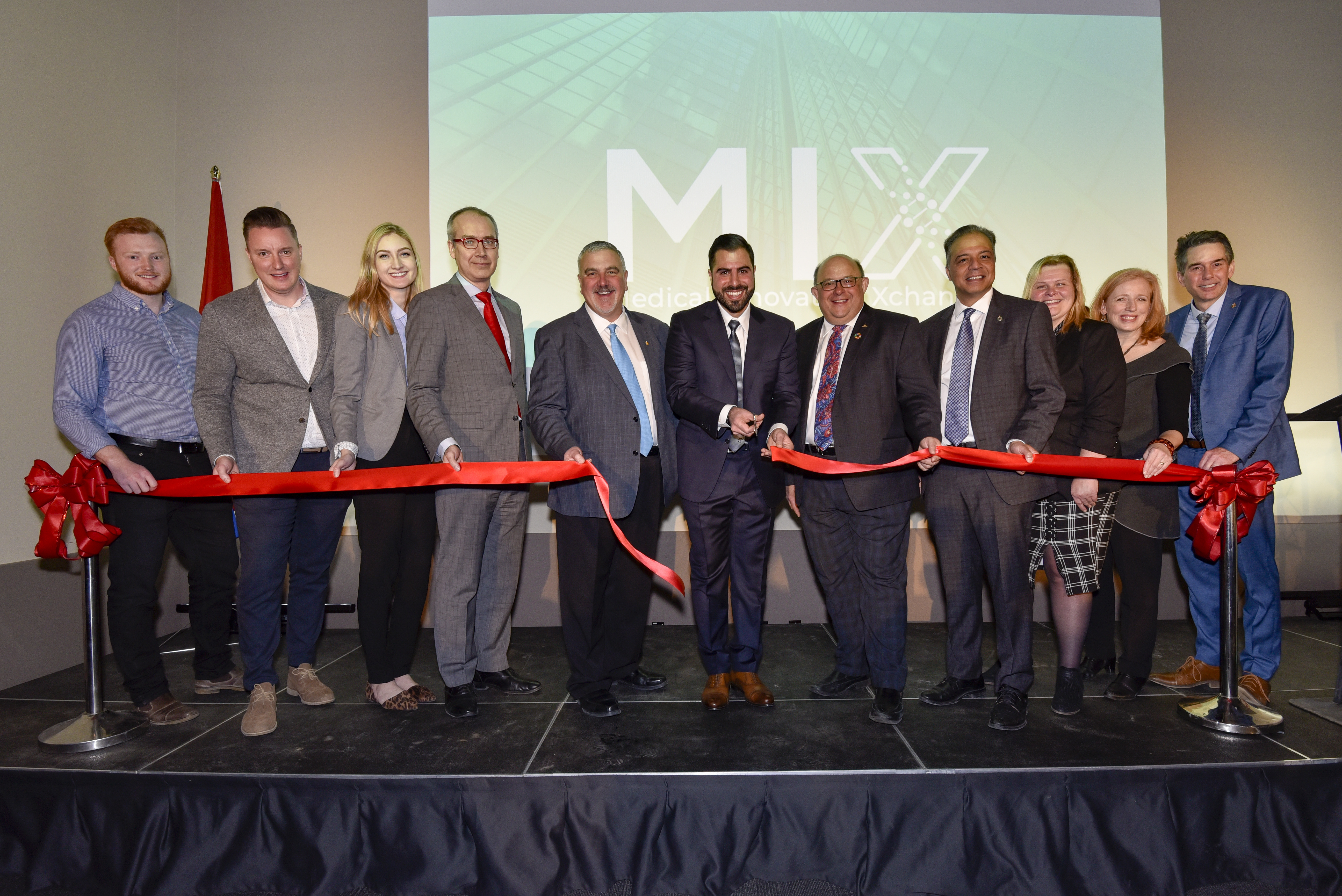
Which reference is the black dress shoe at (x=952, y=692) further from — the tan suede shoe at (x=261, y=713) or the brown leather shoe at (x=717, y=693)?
the tan suede shoe at (x=261, y=713)

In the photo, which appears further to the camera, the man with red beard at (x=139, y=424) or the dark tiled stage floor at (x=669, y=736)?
the man with red beard at (x=139, y=424)

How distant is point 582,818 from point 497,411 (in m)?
1.57

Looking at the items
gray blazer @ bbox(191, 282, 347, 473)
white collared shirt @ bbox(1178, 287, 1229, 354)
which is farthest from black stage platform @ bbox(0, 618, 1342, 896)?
white collared shirt @ bbox(1178, 287, 1229, 354)

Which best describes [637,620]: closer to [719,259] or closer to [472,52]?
[719,259]

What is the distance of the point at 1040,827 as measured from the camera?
2.19m

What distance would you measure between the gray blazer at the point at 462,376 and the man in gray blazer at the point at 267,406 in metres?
0.44

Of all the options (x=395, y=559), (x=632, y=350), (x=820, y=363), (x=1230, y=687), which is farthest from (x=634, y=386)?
(x=1230, y=687)

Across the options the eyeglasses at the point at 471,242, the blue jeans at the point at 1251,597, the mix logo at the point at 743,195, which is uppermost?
the mix logo at the point at 743,195

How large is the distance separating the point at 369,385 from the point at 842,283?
202 centimetres

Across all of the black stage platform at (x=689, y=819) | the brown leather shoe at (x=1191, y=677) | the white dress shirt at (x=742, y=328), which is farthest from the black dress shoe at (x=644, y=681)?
the brown leather shoe at (x=1191, y=677)

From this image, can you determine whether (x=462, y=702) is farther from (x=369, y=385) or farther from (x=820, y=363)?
(x=820, y=363)

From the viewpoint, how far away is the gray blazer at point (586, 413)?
2846mm

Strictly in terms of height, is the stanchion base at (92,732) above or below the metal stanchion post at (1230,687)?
below

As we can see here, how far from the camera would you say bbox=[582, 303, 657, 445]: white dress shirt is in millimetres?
2943
